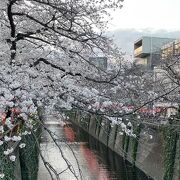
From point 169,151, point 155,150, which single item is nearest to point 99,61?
point 169,151

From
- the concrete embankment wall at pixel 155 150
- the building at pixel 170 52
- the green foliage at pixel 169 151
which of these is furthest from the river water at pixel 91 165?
the building at pixel 170 52

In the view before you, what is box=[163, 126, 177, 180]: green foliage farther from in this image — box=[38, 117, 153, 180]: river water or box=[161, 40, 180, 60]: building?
box=[161, 40, 180, 60]: building

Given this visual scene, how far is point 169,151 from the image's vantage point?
19.2 m

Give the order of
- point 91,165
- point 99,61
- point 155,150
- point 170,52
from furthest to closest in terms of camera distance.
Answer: point 170,52 < point 91,165 < point 155,150 < point 99,61

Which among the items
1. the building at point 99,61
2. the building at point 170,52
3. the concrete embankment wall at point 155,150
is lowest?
the concrete embankment wall at point 155,150

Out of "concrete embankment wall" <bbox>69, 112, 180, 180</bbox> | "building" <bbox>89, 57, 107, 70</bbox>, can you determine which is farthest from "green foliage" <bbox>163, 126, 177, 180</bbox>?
"building" <bbox>89, 57, 107, 70</bbox>

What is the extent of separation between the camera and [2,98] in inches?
250

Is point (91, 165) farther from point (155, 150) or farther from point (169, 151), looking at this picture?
point (169, 151)

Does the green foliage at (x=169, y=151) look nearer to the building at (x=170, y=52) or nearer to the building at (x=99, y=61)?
the building at (x=170, y=52)

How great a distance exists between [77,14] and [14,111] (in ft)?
7.61

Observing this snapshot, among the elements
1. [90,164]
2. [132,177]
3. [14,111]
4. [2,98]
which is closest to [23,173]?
[14,111]

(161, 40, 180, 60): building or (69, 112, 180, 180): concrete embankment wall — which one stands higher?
(161, 40, 180, 60): building

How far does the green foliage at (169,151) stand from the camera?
60.9ft

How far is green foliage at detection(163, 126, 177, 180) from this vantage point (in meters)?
18.6
